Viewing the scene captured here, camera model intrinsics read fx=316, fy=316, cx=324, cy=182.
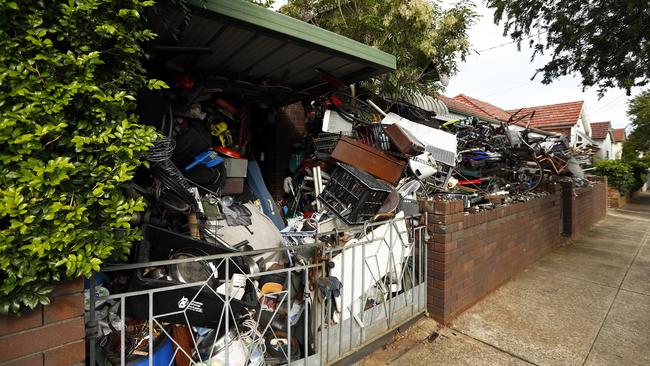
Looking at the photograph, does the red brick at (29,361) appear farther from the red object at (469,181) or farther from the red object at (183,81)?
the red object at (469,181)

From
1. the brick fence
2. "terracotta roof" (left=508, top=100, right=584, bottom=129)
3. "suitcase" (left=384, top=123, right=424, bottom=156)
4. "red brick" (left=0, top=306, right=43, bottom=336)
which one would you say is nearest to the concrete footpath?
the brick fence

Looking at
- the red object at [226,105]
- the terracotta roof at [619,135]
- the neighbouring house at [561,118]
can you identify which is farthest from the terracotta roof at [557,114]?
the terracotta roof at [619,135]

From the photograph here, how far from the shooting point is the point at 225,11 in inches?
82.5

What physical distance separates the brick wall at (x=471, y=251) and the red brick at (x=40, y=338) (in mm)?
3003

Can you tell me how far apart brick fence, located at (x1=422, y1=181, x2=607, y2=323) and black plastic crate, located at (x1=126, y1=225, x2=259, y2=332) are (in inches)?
79.4

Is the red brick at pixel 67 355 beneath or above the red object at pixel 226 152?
beneath

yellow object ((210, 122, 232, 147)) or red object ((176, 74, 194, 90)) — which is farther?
yellow object ((210, 122, 232, 147))

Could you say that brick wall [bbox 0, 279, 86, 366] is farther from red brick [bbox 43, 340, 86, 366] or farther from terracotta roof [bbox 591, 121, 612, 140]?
terracotta roof [bbox 591, 121, 612, 140]

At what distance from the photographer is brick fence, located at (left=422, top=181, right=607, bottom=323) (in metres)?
3.36

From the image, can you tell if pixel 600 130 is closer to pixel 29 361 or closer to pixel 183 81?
pixel 183 81

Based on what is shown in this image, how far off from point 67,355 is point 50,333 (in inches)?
5.5

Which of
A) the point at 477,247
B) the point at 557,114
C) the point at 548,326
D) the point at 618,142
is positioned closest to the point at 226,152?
the point at 477,247

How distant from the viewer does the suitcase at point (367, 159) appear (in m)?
3.77

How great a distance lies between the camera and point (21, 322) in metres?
1.27
